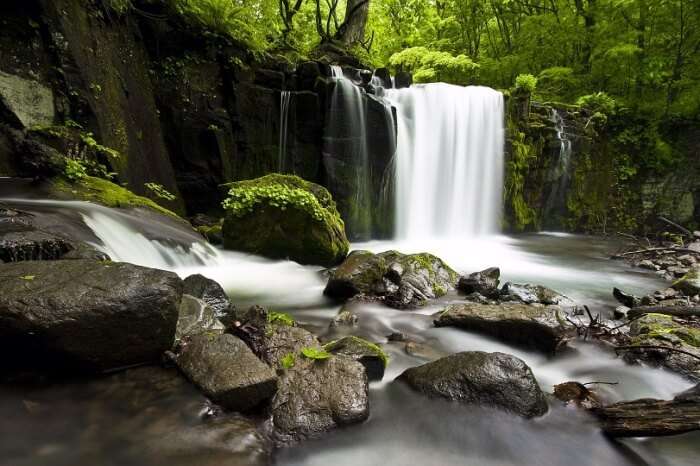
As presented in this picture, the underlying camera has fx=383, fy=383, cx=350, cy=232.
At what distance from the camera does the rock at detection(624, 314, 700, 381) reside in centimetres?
344

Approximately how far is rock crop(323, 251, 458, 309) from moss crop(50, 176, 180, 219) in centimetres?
405

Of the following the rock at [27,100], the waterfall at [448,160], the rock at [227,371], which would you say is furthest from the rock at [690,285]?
the rock at [27,100]

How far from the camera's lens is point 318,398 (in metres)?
2.62

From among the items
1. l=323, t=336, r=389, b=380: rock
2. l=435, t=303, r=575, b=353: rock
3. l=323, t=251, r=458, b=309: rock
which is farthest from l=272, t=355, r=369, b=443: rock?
l=323, t=251, r=458, b=309: rock

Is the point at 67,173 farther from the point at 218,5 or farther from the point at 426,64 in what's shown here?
the point at 426,64

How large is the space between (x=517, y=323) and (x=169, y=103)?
10.0 metres

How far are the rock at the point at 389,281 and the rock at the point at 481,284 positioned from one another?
0.84 ft

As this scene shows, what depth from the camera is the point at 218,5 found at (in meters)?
10.2

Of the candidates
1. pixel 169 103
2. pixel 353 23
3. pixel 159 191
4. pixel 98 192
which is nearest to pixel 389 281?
pixel 98 192

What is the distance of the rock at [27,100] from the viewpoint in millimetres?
6184

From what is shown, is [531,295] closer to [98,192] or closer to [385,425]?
[385,425]

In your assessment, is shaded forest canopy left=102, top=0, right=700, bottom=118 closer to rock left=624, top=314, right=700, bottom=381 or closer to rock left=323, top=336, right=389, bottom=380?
rock left=323, top=336, right=389, bottom=380

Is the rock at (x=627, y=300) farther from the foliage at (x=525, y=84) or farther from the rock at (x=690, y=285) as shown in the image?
the foliage at (x=525, y=84)

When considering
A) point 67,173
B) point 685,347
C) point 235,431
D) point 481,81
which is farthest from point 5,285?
point 481,81
